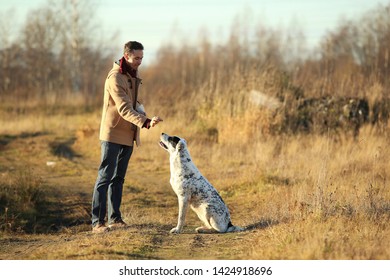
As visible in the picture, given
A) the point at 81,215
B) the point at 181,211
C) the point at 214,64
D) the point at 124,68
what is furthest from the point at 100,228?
the point at 214,64

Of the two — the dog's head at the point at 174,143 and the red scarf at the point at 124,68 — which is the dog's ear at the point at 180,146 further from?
the red scarf at the point at 124,68

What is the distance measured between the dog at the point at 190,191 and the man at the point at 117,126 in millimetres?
523

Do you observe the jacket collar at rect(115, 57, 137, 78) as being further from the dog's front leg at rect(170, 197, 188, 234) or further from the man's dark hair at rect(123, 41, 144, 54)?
the dog's front leg at rect(170, 197, 188, 234)

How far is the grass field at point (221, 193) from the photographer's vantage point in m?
6.67

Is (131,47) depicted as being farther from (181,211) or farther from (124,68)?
(181,211)

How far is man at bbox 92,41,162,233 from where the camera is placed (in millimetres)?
7508

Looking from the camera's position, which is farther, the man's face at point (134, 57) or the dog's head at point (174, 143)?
the dog's head at point (174, 143)

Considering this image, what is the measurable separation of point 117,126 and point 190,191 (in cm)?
123

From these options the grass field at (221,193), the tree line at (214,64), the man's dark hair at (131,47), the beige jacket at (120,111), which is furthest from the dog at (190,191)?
the tree line at (214,64)

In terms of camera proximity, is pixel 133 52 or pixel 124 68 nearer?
pixel 133 52

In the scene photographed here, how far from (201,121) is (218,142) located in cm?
116

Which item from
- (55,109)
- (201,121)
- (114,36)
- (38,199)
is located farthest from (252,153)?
(114,36)

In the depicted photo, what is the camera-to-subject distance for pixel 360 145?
1328 centimetres

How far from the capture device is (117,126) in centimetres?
766
